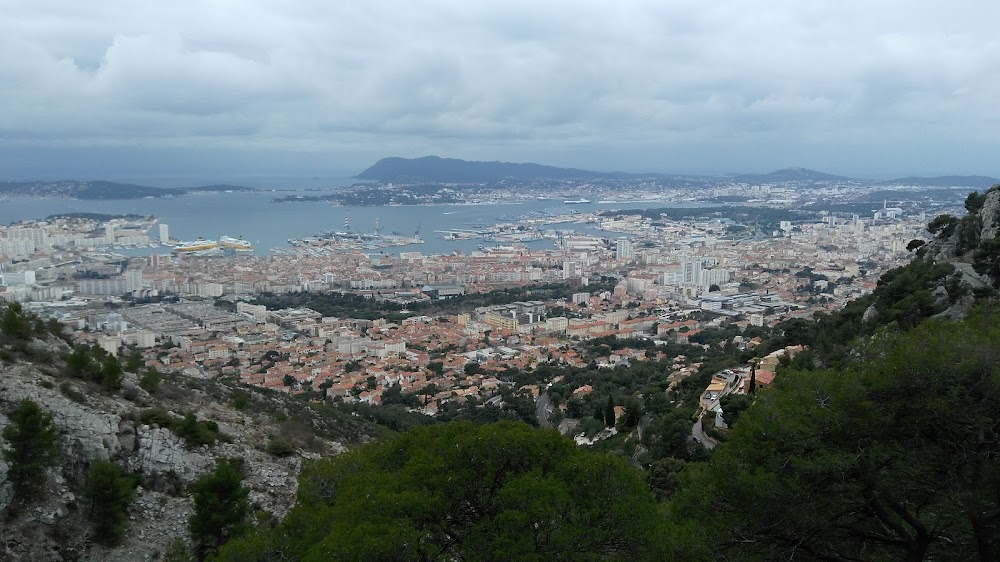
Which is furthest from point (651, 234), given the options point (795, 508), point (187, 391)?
point (795, 508)

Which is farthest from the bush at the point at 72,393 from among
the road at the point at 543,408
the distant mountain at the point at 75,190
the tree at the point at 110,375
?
the distant mountain at the point at 75,190

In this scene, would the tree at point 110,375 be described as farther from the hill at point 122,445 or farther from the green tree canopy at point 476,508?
the green tree canopy at point 476,508

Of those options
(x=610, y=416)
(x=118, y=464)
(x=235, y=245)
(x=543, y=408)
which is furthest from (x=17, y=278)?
(x=118, y=464)

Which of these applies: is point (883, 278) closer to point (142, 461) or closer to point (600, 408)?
point (600, 408)

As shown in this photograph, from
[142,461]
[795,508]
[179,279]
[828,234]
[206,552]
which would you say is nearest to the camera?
[795,508]

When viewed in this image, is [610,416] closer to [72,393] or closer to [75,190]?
[72,393]
